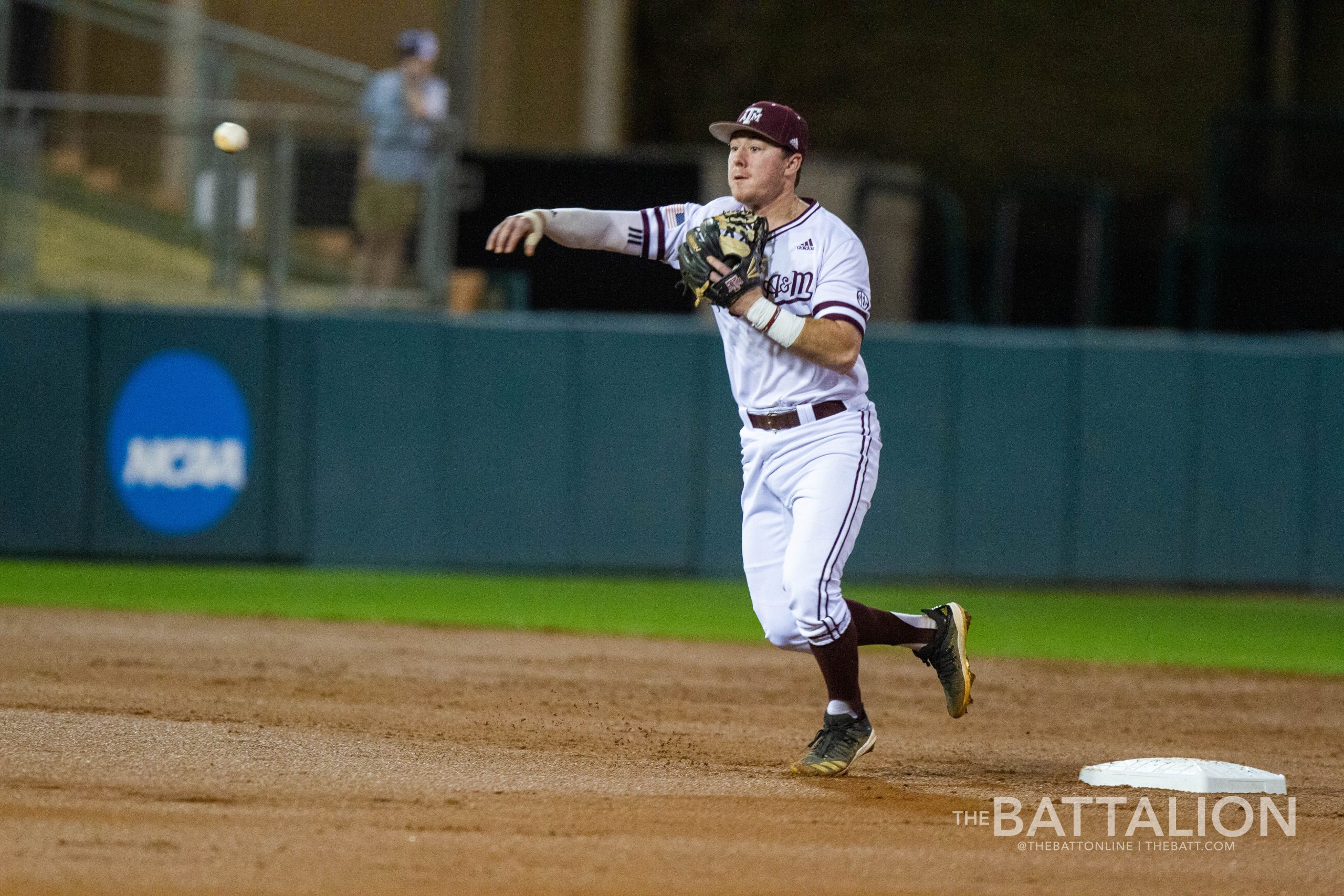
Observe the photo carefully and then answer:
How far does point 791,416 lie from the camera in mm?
5168

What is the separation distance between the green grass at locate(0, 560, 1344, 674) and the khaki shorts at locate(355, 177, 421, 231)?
2354 mm

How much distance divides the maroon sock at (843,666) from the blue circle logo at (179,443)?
6.59 metres

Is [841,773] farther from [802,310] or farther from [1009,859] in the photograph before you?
[802,310]

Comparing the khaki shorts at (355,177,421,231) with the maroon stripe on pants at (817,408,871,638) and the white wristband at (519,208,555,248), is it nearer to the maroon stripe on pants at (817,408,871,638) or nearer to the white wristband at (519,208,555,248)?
the white wristband at (519,208,555,248)

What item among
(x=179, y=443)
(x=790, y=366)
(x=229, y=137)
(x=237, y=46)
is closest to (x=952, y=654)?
(x=790, y=366)

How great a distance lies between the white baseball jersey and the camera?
5.11m

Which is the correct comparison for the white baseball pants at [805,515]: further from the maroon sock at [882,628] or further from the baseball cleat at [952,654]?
the baseball cleat at [952,654]

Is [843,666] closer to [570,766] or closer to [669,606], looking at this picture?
[570,766]

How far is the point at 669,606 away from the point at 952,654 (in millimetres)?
4677

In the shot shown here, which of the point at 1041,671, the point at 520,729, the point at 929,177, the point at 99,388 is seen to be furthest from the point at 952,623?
the point at 929,177

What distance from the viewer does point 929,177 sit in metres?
20.3

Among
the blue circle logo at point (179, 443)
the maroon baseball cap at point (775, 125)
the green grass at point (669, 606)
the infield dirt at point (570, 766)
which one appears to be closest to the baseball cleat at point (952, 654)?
the infield dirt at point (570, 766)

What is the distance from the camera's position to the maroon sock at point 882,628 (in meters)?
5.39

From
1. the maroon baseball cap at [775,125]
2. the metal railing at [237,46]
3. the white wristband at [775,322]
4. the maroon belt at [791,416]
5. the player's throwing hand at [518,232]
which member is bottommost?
Result: the maroon belt at [791,416]
